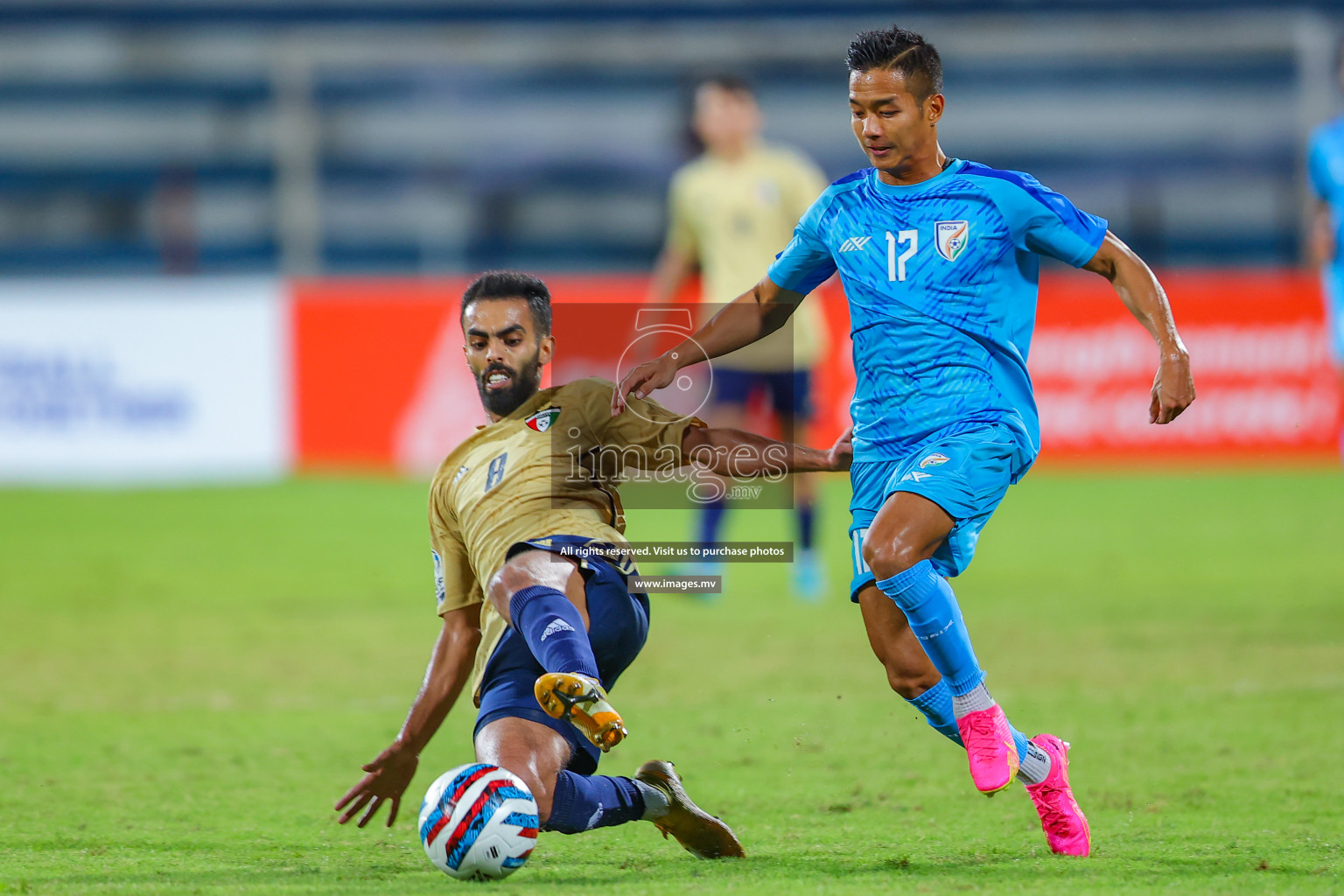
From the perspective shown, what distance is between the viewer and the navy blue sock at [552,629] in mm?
3523

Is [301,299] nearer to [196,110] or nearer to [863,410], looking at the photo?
[196,110]

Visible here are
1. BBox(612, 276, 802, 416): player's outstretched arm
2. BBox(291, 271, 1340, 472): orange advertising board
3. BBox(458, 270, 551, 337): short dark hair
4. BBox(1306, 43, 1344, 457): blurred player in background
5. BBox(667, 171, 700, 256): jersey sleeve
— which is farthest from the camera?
BBox(291, 271, 1340, 472): orange advertising board

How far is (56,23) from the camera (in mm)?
17312

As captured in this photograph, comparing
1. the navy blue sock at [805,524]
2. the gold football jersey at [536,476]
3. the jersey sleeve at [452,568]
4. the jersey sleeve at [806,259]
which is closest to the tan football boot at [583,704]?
the gold football jersey at [536,476]

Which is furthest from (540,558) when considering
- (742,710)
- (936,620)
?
(742,710)

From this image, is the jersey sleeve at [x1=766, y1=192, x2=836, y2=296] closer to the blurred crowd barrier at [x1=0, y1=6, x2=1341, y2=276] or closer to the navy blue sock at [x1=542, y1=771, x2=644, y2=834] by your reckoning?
the navy blue sock at [x1=542, y1=771, x2=644, y2=834]

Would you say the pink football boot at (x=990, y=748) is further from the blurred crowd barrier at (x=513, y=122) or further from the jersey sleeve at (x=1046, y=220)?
the blurred crowd barrier at (x=513, y=122)

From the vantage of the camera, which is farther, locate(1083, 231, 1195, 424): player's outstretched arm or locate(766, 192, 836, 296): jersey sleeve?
locate(766, 192, 836, 296): jersey sleeve

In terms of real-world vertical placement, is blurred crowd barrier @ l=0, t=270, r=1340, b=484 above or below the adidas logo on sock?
below

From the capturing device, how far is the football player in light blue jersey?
146 inches

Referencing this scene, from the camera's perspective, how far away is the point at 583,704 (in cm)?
336

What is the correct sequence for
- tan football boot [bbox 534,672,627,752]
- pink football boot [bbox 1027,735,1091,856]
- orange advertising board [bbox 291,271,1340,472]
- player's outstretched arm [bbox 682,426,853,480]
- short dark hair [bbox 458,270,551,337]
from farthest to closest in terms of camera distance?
orange advertising board [bbox 291,271,1340,472]
short dark hair [bbox 458,270,551,337]
player's outstretched arm [bbox 682,426,853,480]
pink football boot [bbox 1027,735,1091,856]
tan football boot [bbox 534,672,627,752]

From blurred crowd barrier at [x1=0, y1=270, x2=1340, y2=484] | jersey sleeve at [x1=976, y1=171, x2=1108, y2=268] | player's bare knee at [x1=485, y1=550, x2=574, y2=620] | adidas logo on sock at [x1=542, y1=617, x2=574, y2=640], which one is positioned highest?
jersey sleeve at [x1=976, y1=171, x2=1108, y2=268]

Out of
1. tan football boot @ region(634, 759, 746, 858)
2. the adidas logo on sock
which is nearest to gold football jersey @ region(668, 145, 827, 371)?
tan football boot @ region(634, 759, 746, 858)
